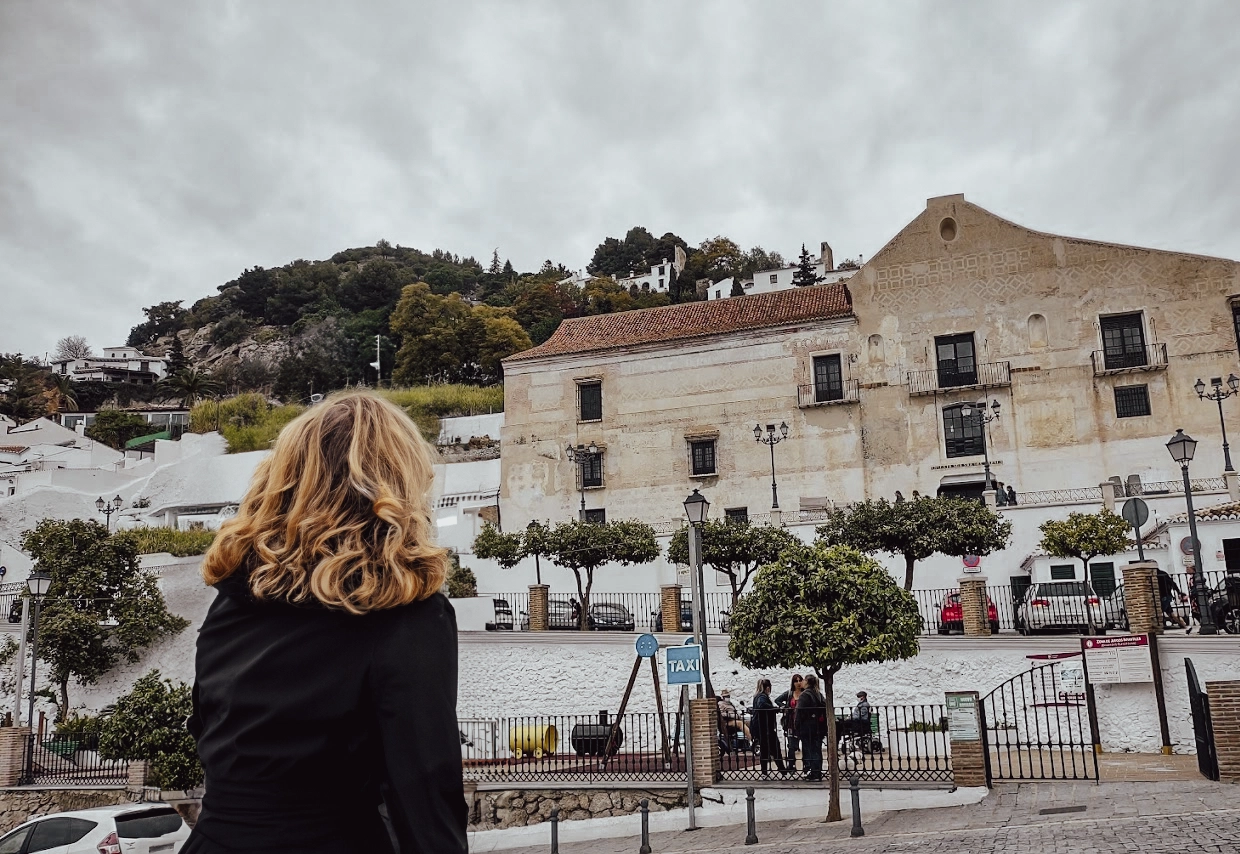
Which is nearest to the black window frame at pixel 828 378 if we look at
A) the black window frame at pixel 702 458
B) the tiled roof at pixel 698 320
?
the tiled roof at pixel 698 320

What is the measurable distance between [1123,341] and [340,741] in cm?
3381

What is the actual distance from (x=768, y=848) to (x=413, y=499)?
10.6 m

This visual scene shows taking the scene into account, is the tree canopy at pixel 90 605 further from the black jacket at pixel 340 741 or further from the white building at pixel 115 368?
the white building at pixel 115 368

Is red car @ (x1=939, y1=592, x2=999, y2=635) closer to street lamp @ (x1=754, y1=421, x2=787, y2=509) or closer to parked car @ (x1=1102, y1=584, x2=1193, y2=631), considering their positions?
parked car @ (x1=1102, y1=584, x2=1193, y2=631)

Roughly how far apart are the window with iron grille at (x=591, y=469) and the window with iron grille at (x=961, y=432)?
448 inches

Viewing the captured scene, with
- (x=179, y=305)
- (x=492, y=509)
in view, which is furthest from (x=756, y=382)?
(x=179, y=305)

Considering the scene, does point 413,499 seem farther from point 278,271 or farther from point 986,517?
point 278,271

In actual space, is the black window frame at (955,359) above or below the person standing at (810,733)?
above

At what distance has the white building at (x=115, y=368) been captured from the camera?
85812 millimetres

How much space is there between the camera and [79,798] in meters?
17.8

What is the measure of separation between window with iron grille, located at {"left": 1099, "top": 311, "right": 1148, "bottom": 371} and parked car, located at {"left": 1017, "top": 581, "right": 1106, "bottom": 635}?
14.0 metres

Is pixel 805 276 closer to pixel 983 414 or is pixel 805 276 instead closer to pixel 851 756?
pixel 983 414

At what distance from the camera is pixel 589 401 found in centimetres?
3638

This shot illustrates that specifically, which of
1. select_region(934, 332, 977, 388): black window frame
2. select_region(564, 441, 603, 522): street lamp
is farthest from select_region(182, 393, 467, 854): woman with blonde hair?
select_region(564, 441, 603, 522): street lamp
